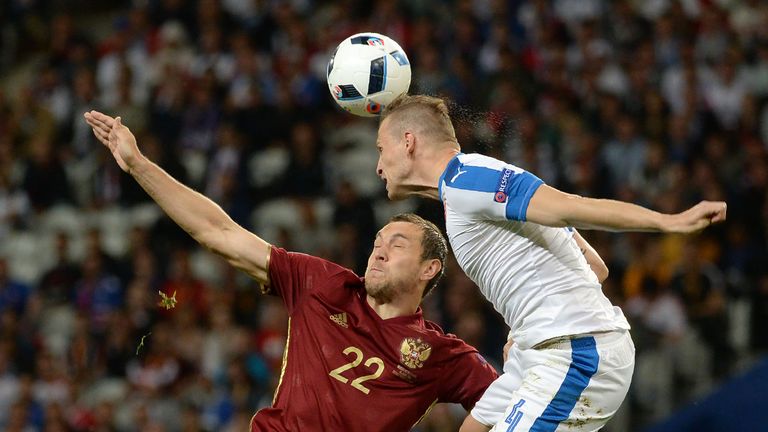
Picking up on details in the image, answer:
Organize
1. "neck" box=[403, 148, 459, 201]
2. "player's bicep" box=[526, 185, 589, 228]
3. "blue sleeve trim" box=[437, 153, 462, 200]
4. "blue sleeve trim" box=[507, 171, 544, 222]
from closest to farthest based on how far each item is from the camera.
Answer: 1. "player's bicep" box=[526, 185, 589, 228]
2. "blue sleeve trim" box=[507, 171, 544, 222]
3. "blue sleeve trim" box=[437, 153, 462, 200]
4. "neck" box=[403, 148, 459, 201]

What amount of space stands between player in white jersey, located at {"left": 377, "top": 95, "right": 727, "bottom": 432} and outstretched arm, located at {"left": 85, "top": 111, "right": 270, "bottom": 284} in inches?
33.2

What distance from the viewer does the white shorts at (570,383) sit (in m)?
5.05

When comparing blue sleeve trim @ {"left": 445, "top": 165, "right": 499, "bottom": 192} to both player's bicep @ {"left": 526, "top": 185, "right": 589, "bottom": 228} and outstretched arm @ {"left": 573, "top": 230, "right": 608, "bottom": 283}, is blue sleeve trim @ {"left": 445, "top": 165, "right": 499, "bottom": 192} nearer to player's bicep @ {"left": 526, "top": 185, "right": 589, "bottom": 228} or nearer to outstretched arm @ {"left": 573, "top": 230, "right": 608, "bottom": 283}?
player's bicep @ {"left": 526, "top": 185, "right": 589, "bottom": 228}

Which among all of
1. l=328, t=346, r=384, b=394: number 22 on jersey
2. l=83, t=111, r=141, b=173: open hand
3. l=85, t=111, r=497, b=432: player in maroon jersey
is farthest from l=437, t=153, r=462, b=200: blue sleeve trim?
l=83, t=111, r=141, b=173: open hand

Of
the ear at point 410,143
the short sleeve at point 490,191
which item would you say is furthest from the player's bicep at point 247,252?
the short sleeve at point 490,191

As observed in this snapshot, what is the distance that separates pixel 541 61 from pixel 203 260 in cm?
431

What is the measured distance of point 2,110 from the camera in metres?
14.8

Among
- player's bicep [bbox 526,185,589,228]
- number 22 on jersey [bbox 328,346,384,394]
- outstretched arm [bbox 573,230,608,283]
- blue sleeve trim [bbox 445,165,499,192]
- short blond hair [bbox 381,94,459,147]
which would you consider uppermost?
short blond hair [bbox 381,94,459,147]

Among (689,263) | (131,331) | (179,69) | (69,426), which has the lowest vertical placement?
(69,426)

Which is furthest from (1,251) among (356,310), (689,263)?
(356,310)

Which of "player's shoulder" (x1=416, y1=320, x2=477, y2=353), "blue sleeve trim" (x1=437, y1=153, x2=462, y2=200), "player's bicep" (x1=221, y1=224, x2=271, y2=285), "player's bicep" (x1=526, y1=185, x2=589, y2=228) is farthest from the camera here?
"player's shoulder" (x1=416, y1=320, x2=477, y2=353)

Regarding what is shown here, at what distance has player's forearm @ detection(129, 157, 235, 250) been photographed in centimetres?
555

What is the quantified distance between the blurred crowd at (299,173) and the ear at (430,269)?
398 cm

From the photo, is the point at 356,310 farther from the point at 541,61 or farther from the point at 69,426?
the point at 541,61
